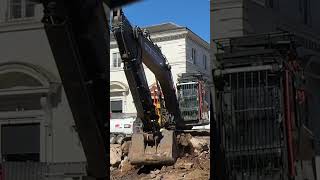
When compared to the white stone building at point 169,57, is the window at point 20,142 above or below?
below

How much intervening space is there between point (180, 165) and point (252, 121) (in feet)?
37.2

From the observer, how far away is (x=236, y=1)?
14688mm

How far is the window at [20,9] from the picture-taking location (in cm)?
1319

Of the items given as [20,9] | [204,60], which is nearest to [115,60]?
[204,60]

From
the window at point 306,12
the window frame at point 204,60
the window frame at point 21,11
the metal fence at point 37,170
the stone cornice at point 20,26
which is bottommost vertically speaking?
the metal fence at point 37,170

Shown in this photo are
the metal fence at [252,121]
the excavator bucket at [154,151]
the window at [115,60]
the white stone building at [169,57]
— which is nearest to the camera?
the metal fence at [252,121]

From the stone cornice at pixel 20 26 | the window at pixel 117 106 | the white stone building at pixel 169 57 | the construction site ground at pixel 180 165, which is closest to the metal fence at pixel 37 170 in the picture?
the stone cornice at pixel 20 26

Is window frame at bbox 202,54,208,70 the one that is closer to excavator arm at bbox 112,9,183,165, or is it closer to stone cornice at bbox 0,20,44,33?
excavator arm at bbox 112,9,183,165

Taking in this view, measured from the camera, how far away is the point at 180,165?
2133 cm

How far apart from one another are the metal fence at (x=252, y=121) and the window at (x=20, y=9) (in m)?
5.01

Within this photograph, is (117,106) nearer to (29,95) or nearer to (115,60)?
(115,60)

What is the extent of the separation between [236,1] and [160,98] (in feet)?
38.7

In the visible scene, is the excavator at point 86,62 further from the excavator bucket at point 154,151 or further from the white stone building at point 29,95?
the excavator bucket at point 154,151

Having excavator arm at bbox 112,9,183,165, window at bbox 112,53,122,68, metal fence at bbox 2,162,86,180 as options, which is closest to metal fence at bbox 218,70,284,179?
metal fence at bbox 2,162,86,180
